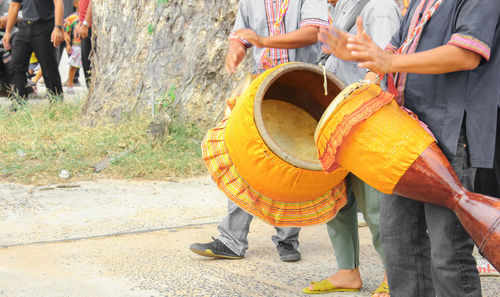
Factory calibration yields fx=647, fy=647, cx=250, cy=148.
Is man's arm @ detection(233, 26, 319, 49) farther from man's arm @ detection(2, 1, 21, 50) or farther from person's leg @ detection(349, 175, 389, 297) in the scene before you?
man's arm @ detection(2, 1, 21, 50)

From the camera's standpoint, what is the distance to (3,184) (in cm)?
526

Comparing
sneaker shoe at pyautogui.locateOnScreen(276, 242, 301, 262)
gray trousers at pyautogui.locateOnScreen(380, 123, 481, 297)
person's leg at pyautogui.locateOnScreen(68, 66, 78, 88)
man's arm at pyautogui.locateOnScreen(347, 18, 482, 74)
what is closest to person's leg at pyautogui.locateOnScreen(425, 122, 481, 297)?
gray trousers at pyautogui.locateOnScreen(380, 123, 481, 297)

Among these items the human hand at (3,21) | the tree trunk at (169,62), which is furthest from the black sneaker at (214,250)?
the human hand at (3,21)

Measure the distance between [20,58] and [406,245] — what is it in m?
7.33

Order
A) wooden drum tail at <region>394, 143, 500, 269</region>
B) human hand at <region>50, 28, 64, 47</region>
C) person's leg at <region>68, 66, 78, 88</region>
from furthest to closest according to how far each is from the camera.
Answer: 1. person's leg at <region>68, 66, 78, 88</region>
2. human hand at <region>50, 28, 64, 47</region>
3. wooden drum tail at <region>394, 143, 500, 269</region>

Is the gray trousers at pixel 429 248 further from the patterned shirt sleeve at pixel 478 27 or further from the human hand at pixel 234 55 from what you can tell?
the human hand at pixel 234 55

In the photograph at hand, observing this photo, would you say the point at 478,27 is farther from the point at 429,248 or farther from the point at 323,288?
the point at 323,288

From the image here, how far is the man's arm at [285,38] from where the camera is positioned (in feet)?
11.3

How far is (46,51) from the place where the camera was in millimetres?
8547

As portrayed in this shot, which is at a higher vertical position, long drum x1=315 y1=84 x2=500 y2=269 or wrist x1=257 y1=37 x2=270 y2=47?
wrist x1=257 y1=37 x2=270 y2=47

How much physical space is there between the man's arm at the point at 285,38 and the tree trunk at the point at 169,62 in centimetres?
292

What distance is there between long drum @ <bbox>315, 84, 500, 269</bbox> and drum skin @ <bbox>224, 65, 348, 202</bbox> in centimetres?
43

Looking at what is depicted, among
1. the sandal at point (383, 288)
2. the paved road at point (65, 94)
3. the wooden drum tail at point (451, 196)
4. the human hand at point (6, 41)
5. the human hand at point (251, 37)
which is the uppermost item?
the human hand at point (251, 37)

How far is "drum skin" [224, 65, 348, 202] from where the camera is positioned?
108 inches
